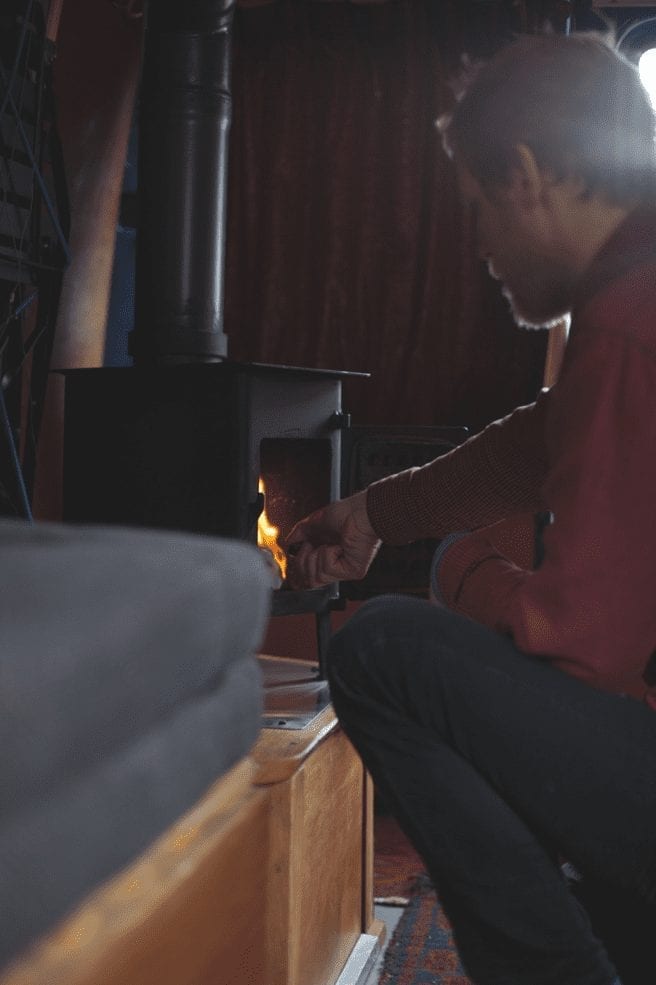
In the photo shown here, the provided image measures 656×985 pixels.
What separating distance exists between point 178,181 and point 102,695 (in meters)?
1.82

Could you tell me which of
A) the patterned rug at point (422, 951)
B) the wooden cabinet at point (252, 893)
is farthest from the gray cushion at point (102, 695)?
the patterned rug at point (422, 951)

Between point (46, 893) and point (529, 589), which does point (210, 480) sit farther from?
point (46, 893)

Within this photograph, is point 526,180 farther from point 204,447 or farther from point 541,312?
point 204,447

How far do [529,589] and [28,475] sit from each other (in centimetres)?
127

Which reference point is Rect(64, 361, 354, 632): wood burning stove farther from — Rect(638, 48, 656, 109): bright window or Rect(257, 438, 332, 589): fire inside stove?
Rect(638, 48, 656, 109): bright window

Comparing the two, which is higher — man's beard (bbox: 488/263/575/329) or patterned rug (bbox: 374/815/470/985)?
man's beard (bbox: 488/263/575/329)

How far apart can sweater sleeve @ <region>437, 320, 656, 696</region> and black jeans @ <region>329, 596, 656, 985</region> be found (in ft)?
0.15

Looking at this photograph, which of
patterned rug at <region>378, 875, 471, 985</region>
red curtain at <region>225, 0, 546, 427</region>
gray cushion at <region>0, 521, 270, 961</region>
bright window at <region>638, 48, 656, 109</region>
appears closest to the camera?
gray cushion at <region>0, 521, 270, 961</region>

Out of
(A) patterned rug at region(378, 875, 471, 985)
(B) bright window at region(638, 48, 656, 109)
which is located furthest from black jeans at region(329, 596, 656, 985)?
(B) bright window at region(638, 48, 656, 109)

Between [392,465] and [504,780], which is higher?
[392,465]

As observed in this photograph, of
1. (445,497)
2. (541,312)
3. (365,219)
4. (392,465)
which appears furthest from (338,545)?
(365,219)

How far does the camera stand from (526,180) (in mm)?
1084

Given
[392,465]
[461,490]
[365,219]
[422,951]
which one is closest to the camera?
[461,490]

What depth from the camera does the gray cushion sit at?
0.40 m
